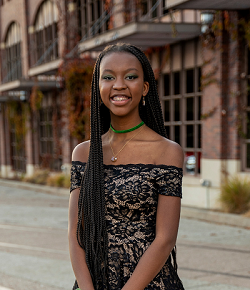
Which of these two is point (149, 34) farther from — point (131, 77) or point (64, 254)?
point (131, 77)

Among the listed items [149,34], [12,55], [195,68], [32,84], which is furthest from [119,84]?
[12,55]

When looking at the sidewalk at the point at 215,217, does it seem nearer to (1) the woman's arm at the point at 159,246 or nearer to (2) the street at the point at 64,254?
(2) the street at the point at 64,254

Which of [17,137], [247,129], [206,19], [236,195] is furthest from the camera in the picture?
[17,137]

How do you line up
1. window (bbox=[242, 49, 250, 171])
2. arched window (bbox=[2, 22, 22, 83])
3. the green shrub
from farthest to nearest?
arched window (bbox=[2, 22, 22, 83]) → window (bbox=[242, 49, 250, 171]) → the green shrub

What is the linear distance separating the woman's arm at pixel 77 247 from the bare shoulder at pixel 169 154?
400 millimetres

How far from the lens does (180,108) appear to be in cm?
1154

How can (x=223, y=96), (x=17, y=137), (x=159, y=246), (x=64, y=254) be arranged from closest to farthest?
(x=159, y=246)
(x=64, y=254)
(x=223, y=96)
(x=17, y=137)

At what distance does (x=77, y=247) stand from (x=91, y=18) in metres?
14.6

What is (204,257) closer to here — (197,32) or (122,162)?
(122,162)

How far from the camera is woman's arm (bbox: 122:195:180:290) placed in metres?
1.95

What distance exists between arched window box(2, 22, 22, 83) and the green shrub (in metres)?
14.6

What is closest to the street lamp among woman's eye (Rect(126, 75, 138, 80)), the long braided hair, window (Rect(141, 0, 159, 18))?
window (Rect(141, 0, 159, 18))

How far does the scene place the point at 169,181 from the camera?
6.68 ft

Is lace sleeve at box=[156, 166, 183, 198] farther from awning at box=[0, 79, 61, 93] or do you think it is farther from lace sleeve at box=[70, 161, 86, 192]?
awning at box=[0, 79, 61, 93]
